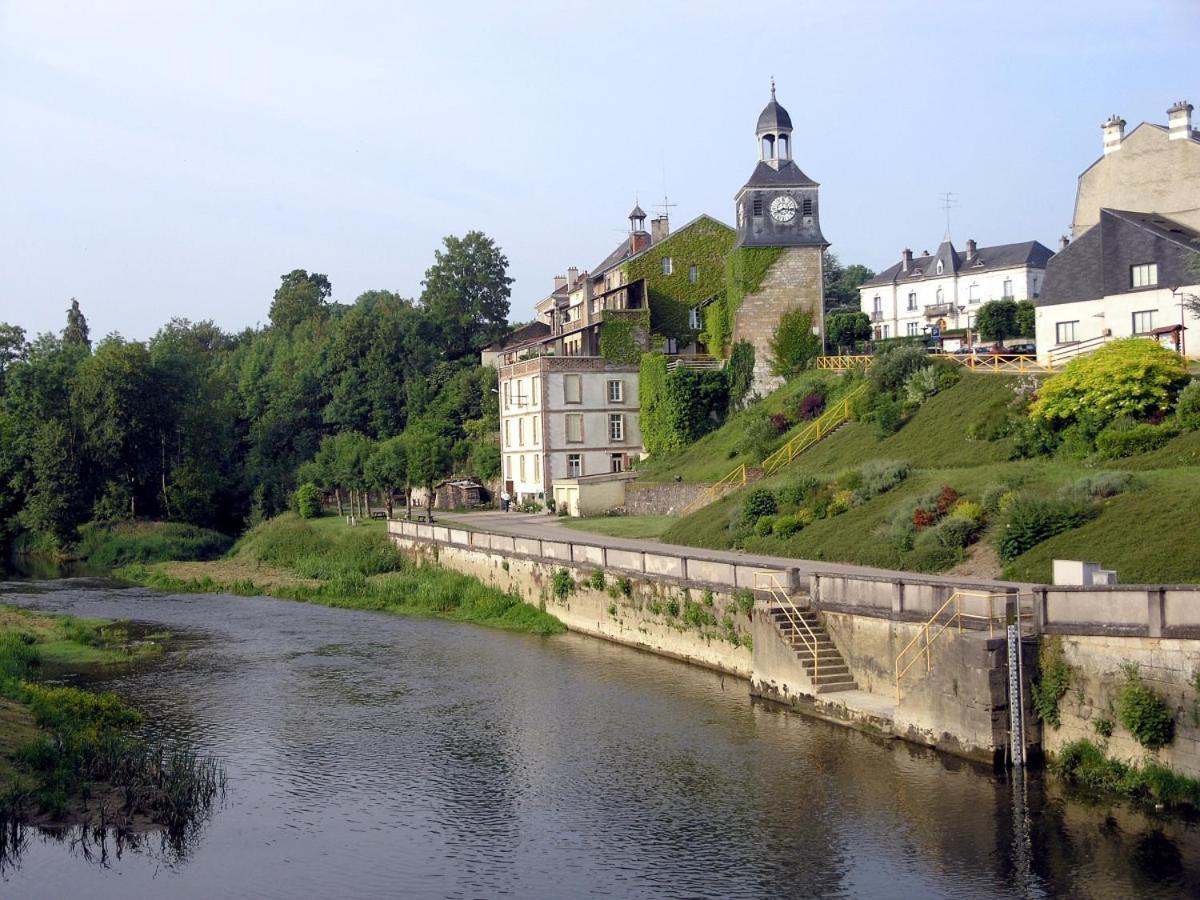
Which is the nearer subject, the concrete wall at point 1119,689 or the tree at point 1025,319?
the concrete wall at point 1119,689

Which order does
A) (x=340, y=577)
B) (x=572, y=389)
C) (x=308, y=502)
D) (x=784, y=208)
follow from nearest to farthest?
1. (x=340, y=577)
2. (x=784, y=208)
3. (x=572, y=389)
4. (x=308, y=502)

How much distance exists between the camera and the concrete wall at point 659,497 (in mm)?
49156

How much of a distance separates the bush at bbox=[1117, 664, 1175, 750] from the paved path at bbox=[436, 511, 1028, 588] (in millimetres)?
5223

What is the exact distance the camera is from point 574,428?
62281 millimetres

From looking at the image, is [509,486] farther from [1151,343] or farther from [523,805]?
[523,805]

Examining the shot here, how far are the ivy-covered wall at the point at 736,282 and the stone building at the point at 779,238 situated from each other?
181 mm

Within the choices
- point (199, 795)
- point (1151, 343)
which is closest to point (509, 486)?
point (1151, 343)

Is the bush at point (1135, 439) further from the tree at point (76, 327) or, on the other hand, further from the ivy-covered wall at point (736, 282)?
the tree at point (76, 327)

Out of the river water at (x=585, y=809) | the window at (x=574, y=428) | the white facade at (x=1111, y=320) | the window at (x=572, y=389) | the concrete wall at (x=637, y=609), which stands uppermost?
the white facade at (x=1111, y=320)

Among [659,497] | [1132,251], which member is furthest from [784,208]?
[1132,251]

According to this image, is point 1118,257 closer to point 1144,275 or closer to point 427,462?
point 1144,275

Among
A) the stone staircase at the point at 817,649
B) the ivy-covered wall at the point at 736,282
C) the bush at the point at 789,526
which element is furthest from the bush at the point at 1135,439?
the ivy-covered wall at the point at 736,282

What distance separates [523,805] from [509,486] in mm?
47495

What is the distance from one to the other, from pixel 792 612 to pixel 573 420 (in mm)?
38238
